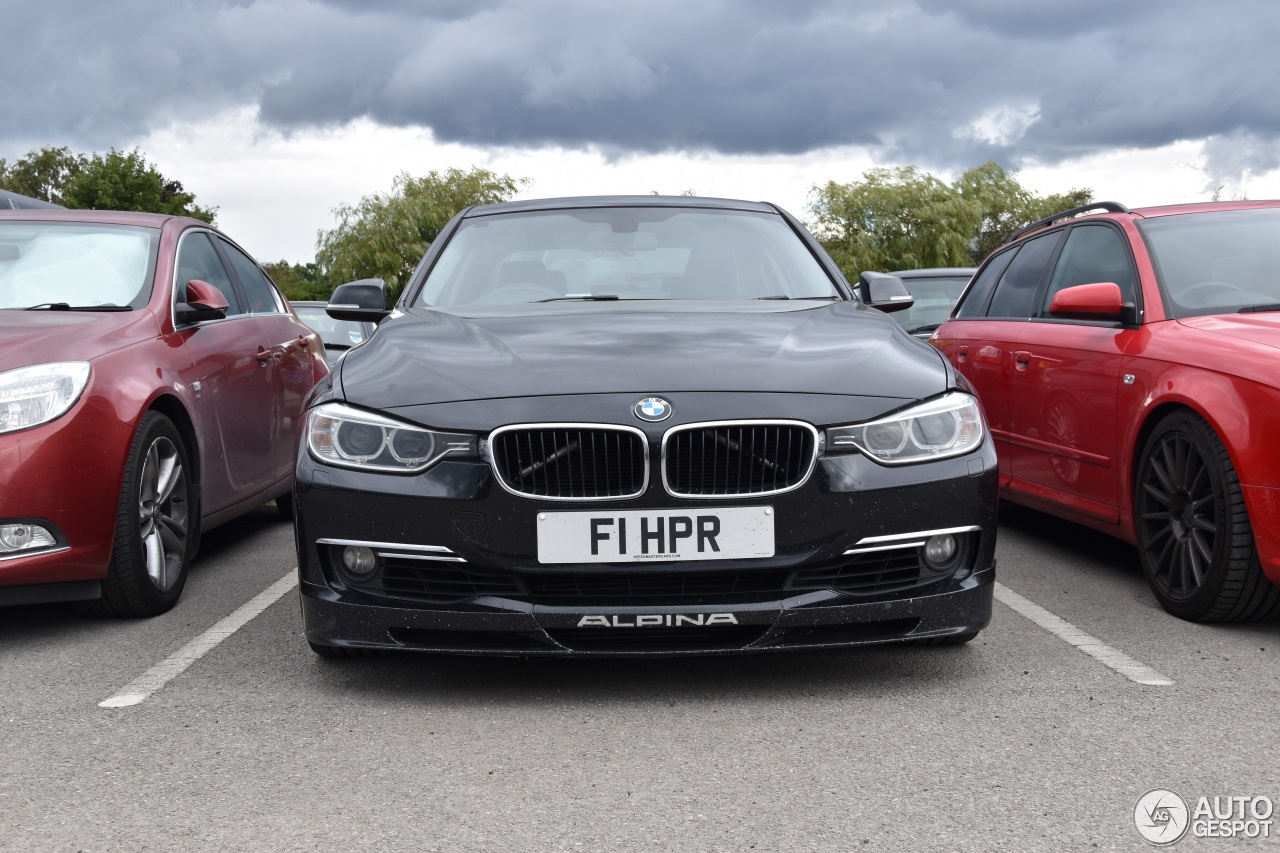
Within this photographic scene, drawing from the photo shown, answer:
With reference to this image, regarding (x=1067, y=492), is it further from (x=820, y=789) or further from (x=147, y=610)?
(x=147, y=610)

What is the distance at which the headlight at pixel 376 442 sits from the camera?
144 inches

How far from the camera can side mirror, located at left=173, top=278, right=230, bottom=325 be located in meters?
5.72

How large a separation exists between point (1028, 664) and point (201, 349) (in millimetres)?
3570

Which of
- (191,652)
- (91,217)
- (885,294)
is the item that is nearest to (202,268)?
(91,217)

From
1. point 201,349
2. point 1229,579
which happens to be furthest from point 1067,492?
point 201,349

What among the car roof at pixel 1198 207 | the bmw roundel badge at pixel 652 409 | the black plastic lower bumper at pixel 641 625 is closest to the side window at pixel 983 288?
the car roof at pixel 1198 207

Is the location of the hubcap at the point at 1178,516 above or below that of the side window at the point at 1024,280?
below

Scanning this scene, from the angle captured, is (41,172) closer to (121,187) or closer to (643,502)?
(121,187)

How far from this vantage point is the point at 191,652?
4488 mm

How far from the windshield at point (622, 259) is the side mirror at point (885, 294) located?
0.62ft

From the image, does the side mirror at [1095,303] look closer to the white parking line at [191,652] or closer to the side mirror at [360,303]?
the side mirror at [360,303]

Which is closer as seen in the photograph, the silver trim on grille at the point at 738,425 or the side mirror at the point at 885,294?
the silver trim on grille at the point at 738,425

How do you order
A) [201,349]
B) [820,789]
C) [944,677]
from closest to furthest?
[820,789], [944,677], [201,349]

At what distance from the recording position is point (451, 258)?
5340mm
